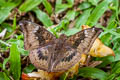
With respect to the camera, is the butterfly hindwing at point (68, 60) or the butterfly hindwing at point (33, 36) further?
the butterfly hindwing at point (33, 36)

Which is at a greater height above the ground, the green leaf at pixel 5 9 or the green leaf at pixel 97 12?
the green leaf at pixel 5 9

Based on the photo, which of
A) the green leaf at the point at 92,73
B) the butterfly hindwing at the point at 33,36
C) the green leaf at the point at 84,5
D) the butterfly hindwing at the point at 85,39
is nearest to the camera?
the butterfly hindwing at the point at 85,39

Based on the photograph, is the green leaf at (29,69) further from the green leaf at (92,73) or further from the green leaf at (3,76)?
the green leaf at (92,73)

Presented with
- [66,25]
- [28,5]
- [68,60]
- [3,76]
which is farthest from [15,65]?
[28,5]

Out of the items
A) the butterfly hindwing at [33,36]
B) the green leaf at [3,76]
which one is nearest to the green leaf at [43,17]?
the butterfly hindwing at [33,36]

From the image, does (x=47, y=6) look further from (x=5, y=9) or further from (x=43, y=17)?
(x=5, y=9)

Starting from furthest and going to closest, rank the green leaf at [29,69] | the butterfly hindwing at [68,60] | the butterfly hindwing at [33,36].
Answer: the green leaf at [29,69], the butterfly hindwing at [33,36], the butterfly hindwing at [68,60]

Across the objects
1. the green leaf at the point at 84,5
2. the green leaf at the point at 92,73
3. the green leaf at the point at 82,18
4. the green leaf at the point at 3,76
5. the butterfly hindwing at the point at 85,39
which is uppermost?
the green leaf at the point at 84,5
